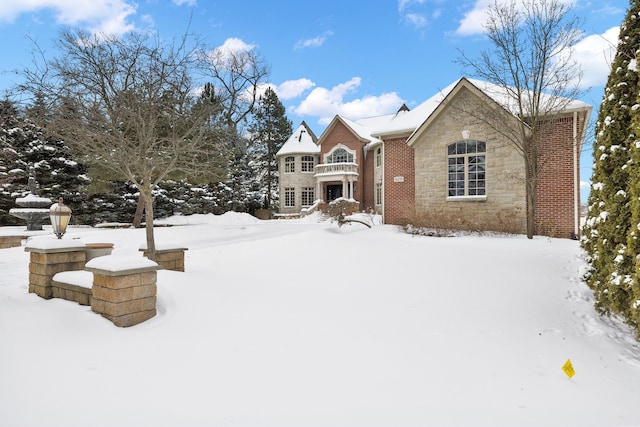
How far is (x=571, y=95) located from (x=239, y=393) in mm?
14006

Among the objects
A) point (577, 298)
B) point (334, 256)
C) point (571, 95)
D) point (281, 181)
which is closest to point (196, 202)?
point (281, 181)

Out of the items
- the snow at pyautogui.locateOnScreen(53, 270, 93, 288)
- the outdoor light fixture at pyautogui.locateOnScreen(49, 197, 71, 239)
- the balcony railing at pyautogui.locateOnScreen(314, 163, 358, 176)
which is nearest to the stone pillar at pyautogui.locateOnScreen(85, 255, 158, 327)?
the snow at pyautogui.locateOnScreen(53, 270, 93, 288)

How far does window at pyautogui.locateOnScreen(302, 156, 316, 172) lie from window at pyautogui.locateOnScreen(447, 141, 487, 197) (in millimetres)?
18810

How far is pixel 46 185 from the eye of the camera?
66.6 feet

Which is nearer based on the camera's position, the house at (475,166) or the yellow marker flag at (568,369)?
the yellow marker flag at (568,369)

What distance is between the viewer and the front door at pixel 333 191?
102ft

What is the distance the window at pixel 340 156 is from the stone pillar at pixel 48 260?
25.0 meters

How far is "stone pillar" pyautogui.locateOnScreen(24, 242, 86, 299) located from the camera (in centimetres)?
493

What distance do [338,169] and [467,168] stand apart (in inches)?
586

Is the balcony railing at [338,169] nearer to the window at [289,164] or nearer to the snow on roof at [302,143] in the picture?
the snow on roof at [302,143]

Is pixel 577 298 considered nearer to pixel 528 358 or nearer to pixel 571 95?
pixel 528 358

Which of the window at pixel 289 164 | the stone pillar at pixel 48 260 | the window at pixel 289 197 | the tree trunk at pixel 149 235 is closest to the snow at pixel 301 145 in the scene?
the window at pixel 289 164

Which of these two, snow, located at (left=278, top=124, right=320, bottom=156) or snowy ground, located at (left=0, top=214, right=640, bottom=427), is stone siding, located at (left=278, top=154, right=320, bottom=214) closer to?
snow, located at (left=278, top=124, right=320, bottom=156)

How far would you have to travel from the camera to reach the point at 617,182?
4680mm
